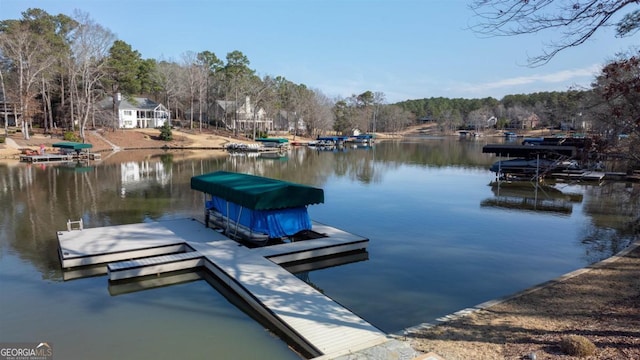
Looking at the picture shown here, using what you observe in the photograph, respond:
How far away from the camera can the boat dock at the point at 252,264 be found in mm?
8336

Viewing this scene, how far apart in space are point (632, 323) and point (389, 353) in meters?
4.66

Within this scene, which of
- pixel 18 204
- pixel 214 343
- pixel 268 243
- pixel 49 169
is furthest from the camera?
pixel 49 169

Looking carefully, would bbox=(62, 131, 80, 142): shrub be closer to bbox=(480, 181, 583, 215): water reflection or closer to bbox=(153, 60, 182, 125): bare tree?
bbox=(153, 60, 182, 125): bare tree

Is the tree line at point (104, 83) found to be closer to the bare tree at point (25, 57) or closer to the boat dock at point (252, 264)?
the bare tree at point (25, 57)

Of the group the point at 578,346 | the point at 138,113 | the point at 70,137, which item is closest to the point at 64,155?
the point at 70,137

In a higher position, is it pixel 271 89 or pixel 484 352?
pixel 271 89

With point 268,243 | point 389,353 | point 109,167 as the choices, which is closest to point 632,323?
point 389,353

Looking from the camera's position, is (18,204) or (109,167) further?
(109,167)

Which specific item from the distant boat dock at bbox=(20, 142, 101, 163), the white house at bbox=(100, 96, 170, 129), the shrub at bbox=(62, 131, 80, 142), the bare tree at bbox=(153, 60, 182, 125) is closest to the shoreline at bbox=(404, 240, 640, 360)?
the distant boat dock at bbox=(20, 142, 101, 163)

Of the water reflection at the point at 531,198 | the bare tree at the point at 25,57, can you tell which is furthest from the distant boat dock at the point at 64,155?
the water reflection at the point at 531,198

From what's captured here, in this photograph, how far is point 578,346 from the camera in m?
6.91

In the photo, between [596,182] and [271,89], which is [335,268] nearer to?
[596,182]

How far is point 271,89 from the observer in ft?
309

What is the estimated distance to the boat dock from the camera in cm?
834
